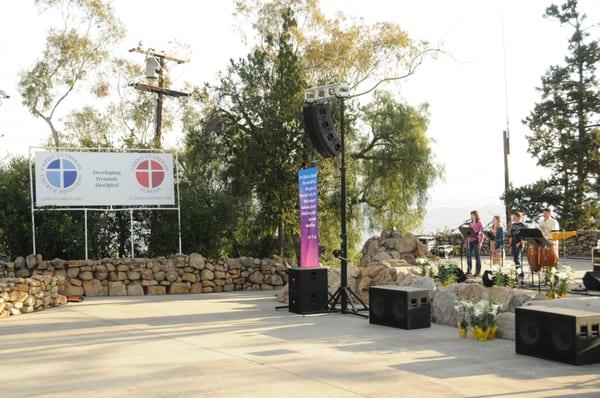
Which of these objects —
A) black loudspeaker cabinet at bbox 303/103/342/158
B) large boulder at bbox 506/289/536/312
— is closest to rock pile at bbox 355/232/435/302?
large boulder at bbox 506/289/536/312

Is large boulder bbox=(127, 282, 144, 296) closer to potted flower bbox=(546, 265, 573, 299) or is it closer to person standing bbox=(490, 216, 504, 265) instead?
person standing bbox=(490, 216, 504, 265)

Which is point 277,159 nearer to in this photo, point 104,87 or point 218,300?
point 218,300

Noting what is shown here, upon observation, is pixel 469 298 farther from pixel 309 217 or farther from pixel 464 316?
pixel 309 217

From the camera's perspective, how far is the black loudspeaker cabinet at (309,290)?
435 inches

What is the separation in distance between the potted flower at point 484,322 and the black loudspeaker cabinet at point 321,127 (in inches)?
154

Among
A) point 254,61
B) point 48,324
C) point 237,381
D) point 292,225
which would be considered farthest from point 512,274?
point 254,61

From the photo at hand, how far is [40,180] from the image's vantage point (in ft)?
49.0

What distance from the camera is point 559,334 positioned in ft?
22.6

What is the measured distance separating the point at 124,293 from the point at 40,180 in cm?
318

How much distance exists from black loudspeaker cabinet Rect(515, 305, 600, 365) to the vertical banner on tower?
19.9ft

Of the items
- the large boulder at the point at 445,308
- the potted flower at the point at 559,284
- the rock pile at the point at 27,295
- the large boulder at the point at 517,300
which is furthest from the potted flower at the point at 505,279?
the rock pile at the point at 27,295

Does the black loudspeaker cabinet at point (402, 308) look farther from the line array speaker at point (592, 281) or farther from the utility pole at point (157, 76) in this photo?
the utility pole at point (157, 76)

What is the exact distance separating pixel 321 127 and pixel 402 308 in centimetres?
344

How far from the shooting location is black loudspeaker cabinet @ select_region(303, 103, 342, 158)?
36.5ft
